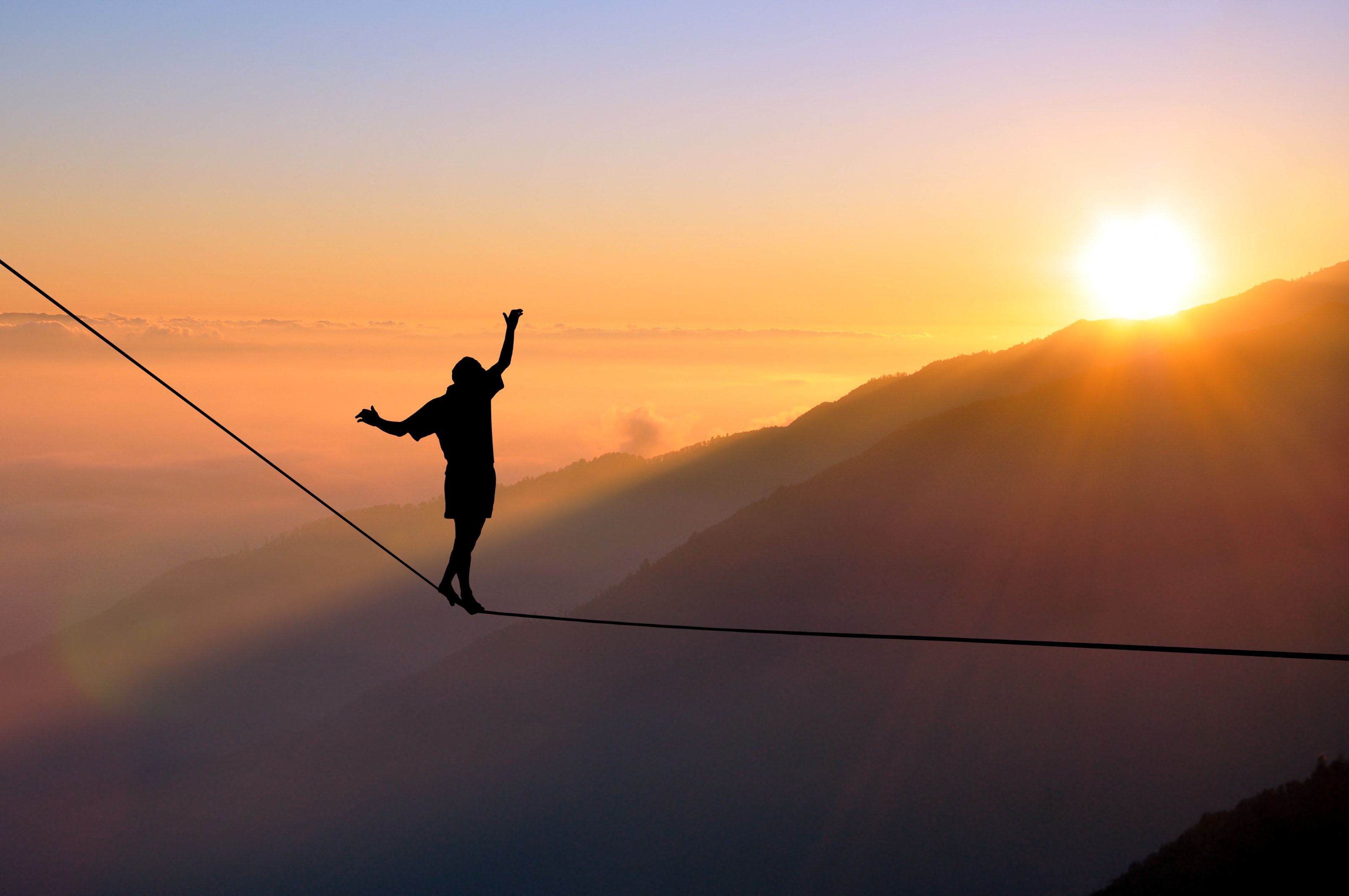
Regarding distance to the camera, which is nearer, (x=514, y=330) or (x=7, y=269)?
(x=7, y=269)

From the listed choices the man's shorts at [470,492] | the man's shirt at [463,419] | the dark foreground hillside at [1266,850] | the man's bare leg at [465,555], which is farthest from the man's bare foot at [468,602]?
the dark foreground hillside at [1266,850]

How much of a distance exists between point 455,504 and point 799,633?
4.89 m

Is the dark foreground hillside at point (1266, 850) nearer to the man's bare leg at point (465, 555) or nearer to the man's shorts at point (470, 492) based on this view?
the man's bare leg at point (465, 555)

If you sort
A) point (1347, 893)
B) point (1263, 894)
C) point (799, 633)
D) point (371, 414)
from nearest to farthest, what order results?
point (371, 414) < point (799, 633) < point (1347, 893) < point (1263, 894)

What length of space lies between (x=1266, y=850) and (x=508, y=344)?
17620cm

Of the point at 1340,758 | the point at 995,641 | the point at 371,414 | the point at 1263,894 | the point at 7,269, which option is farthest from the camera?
the point at 1340,758

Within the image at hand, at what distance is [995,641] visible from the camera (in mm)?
10711

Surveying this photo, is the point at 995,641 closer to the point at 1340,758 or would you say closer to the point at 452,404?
the point at 452,404

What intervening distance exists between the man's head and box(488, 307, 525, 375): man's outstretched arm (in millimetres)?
187

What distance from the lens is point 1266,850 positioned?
150m

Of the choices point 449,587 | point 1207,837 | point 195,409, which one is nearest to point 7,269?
point 195,409

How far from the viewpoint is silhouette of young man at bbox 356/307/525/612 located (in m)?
12.7

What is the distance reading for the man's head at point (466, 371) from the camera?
1270cm

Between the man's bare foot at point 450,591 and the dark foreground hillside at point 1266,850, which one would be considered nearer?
the man's bare foot at point 450,591
